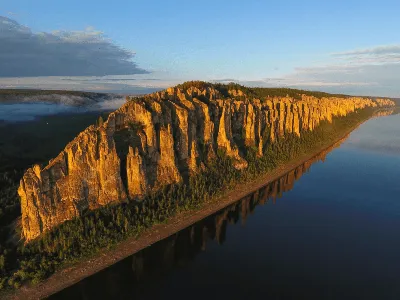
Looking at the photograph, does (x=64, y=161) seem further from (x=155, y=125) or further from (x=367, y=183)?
(x=367, y=183)

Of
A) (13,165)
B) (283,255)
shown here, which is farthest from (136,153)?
(13,165)

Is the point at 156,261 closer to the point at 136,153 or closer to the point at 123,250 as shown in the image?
the point at 123,250

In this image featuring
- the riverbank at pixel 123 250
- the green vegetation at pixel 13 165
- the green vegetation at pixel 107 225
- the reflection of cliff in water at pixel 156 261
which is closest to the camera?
the riverbank at pixel 123 250

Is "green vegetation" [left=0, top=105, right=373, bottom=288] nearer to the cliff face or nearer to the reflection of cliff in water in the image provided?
the cliff face

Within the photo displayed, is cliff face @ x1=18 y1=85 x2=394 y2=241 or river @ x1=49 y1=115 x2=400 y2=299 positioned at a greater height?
cliff face @ x1=18 y1=85 x2=394 y2=241

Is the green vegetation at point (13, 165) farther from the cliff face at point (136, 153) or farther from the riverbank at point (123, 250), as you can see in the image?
the cliff face at point (136, 153)

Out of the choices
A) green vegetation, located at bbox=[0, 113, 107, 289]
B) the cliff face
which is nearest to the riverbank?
green vegetation, located at bbox=[0, 113, 107, 289]

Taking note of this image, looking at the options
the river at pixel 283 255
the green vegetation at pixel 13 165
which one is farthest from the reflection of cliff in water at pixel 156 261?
the green vegetation at pixel 13 165
